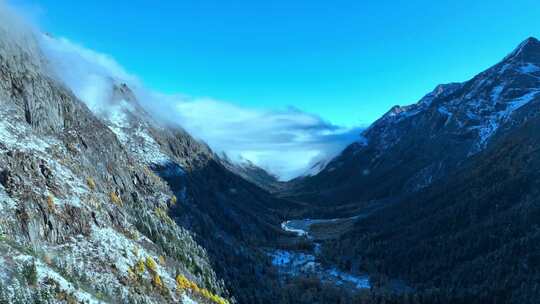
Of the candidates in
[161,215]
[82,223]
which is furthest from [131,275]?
[161,215]

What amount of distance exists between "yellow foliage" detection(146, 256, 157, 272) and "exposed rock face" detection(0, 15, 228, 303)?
301 millimetres

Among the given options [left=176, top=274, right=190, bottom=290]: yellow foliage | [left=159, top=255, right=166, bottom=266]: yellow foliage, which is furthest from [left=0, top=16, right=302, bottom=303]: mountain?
[left=159, top=255, right=166, bottom=266]: yellow foliage

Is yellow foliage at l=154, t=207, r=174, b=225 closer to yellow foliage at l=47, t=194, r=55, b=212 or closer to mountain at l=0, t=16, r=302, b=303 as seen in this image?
mountain at l=0, t=16, r=302, b=303

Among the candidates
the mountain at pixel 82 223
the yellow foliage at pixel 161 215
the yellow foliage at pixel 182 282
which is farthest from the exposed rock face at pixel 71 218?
the yellow foliage at pixel 182 282

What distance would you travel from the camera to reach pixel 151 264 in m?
102

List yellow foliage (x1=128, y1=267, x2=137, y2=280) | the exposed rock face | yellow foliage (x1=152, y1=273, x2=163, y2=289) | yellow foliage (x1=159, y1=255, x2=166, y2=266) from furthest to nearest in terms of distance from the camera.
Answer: yellow foliage (x1=159, y1=255, x2=166, y2=266) < yellow foliage (x1=152, y1=273, x2=163, y2=289) < yellow foliage (x1=128, y1=267, x2=137, y2=280) < the exposed rock face

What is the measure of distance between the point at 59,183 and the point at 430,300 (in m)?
143

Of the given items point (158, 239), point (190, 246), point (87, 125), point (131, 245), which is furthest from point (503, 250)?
point (87, 125)

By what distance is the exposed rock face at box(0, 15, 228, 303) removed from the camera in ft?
226

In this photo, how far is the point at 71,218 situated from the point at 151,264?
849 inches

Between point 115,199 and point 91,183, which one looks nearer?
point 91,183

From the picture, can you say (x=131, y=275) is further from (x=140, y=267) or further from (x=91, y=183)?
(x=91, y=183)

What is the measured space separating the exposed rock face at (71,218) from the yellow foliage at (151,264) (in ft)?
0.99

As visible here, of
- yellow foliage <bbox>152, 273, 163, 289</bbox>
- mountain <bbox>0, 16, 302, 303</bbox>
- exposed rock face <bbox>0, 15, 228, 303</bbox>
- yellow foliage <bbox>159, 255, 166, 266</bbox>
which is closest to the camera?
exposed rock face <bbox>0, 15, 228, 303</bbox>
